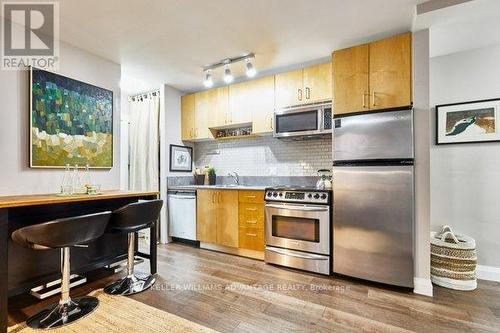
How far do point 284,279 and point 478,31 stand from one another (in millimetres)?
3211

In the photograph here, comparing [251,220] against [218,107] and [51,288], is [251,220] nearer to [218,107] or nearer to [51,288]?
→ [218,107]

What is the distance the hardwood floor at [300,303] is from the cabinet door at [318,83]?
7.01ft

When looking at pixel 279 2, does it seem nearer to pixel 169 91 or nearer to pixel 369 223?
pixel 369 223

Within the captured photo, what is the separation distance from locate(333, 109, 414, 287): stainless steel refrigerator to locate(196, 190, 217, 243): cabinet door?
5.57 ft

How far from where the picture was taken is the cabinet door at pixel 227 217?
335 cm

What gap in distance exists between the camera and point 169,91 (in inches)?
162

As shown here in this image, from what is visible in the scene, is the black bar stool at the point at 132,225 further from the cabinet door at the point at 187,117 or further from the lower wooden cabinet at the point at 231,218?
the cabinet door at the point at 187,117

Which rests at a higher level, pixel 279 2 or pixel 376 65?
pixel 279 2

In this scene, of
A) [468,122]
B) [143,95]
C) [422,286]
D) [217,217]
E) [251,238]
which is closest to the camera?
[422,286]

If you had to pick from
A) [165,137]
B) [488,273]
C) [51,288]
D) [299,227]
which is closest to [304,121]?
[299,227]

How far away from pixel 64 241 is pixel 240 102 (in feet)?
9.01

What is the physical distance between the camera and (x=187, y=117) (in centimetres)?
424

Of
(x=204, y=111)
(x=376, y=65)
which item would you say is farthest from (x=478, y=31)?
(x=204, y=111)

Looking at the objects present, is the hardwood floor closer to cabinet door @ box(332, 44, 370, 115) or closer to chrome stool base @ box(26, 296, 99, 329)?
chrome stool base @ box(26, 296, 99, 329)
